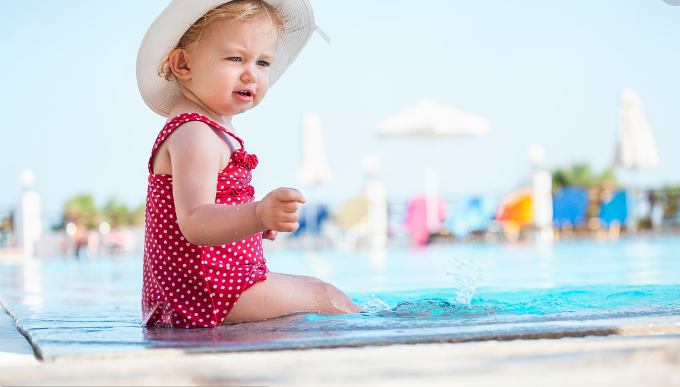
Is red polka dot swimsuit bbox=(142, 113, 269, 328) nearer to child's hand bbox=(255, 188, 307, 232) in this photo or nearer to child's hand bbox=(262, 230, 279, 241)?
child's hand bbox=(262, 230, 279, 241)

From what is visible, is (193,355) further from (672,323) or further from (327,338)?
(672,323)

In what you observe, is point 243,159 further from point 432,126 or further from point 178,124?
point 432,126

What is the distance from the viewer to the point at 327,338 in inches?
39.4

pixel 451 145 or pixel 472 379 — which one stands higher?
pixel 451 145

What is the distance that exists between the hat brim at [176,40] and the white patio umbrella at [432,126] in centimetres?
1024

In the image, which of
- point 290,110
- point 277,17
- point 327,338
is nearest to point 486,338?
point 327,338

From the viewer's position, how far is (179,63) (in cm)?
154

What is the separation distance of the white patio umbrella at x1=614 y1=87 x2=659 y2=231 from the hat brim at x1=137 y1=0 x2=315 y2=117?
12019 millimetres

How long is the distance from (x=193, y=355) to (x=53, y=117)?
1369 inches

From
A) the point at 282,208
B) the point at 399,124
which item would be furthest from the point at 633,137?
the point at 282,208

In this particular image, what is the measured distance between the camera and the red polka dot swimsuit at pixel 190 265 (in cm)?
139

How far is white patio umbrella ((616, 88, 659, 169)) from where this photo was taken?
12.4 meters

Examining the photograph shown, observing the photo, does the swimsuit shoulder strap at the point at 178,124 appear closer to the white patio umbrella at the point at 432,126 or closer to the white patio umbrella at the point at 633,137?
the white patio umbrella at the point at 432,126

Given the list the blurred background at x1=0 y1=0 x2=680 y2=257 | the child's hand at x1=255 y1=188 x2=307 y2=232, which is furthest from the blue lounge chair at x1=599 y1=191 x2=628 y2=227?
the child's hand at x1=255 y1=188 x2=307 y2=232
